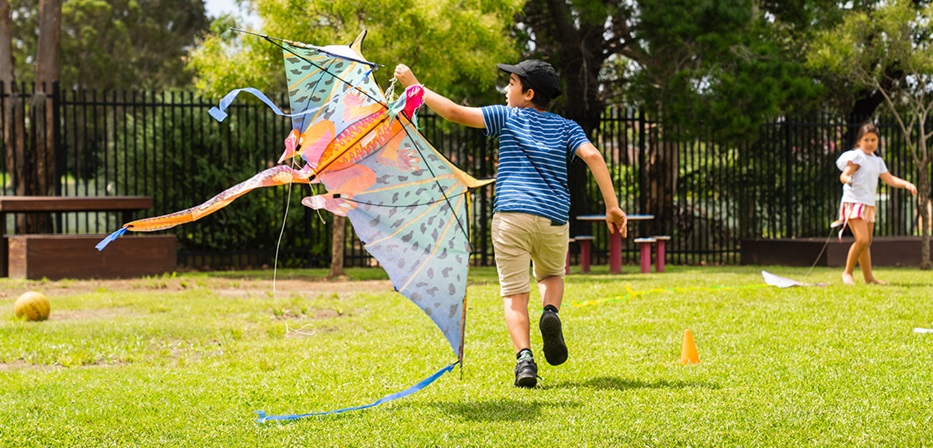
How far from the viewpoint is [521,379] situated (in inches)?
207

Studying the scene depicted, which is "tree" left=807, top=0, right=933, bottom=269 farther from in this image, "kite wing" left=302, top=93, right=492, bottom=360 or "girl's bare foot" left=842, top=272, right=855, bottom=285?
"kite wing" left=302, top=93, right=492, bottom=360

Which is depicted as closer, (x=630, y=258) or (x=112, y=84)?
(x=630, y=258)

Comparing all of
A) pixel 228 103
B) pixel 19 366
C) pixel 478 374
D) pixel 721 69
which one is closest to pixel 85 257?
pixel 19 366

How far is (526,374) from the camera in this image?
17.2 feet

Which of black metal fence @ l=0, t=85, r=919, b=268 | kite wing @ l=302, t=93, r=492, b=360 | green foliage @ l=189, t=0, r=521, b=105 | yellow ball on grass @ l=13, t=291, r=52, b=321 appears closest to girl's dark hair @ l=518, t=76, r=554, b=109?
kite wing @ l=302, t=93, r=492, b=360

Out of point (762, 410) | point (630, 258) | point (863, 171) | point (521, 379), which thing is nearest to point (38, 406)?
point (521, 379)

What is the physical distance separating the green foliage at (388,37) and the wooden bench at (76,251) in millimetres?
2420

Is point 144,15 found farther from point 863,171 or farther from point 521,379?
point 521,379

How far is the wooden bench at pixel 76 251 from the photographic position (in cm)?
1366

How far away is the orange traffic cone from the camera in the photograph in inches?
239

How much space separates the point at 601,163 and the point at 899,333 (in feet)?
10.1

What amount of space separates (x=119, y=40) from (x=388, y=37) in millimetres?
33826

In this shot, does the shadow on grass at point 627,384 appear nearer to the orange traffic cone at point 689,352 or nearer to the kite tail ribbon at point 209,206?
the orange traffic cone at point 689,352

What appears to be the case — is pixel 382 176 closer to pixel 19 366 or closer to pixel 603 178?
pixel 603 178
